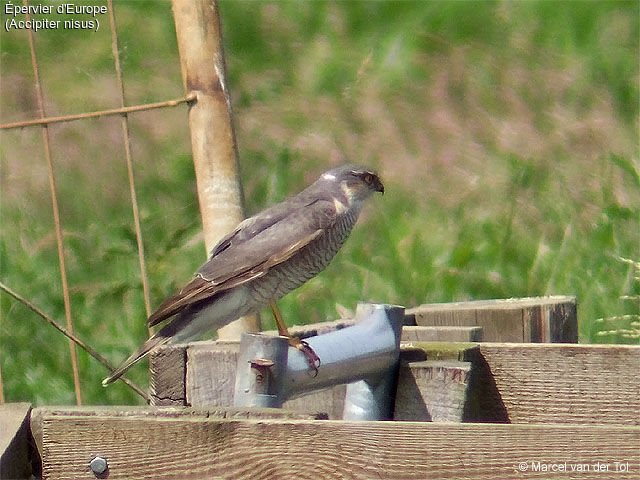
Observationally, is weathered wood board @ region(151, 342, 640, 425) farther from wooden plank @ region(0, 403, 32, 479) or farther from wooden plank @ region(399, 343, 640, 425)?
wooden plank @ region(0, 403, 32, 479)

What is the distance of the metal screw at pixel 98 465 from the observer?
1.61 metres

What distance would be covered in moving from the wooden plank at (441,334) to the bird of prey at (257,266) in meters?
0.47

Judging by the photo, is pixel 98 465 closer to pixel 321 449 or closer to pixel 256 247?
pixel 321 449

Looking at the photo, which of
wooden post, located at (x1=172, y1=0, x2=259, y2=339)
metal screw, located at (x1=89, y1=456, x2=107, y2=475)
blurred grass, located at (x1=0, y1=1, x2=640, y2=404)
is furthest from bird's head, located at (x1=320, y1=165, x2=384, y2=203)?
metal screw, located at (x1=89, y1=456, x2=107, y2=475)

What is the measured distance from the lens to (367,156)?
5.57 m

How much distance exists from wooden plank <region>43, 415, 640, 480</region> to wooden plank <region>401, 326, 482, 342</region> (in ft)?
2.99

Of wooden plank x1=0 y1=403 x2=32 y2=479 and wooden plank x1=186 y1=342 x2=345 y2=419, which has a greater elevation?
wooden plank x1=186 y1=342 x2=345 y2=419

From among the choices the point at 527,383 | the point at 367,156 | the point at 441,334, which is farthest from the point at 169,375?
the point at 367,156

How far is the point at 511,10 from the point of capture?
6.54m

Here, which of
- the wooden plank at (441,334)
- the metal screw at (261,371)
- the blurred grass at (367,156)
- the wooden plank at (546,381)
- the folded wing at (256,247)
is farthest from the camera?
the blurred grass at (367,156)

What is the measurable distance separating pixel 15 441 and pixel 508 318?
1.41m

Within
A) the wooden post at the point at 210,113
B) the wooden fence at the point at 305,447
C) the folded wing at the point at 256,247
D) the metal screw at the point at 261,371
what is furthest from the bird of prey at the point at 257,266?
the wooden fence at the point at 305,447

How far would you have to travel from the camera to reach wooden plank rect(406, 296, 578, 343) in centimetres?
284

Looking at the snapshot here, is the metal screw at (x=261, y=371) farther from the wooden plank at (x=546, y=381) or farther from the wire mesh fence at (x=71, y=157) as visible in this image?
the wire mesh fence at (x=71, y=157)
